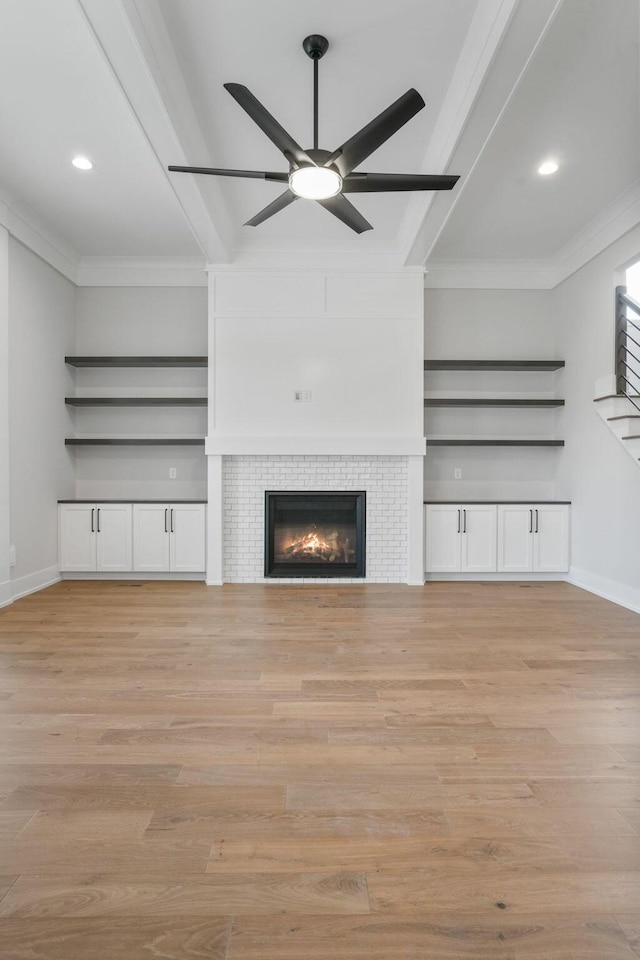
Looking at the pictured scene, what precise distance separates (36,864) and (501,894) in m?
1.21

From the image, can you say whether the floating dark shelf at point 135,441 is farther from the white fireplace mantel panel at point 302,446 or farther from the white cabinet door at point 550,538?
the white cabinet door at point 550,538

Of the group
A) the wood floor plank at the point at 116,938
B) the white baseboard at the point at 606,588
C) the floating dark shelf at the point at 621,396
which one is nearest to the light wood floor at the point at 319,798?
the wood floor plank at the point at 116,938

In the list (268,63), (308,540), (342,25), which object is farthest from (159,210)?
(308,540)

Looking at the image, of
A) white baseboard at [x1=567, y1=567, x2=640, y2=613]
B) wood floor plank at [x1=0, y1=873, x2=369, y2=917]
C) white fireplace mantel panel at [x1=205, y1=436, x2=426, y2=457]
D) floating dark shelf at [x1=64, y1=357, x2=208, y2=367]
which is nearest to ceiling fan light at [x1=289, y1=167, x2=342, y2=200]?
white fireplace mantel panel at [x1=205, y1=436, x2=426, y2=457]

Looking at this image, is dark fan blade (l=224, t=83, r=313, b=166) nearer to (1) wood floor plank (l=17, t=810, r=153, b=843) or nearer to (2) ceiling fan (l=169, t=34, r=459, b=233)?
(2) ceiling fan (l=169, t=34, r=459, b=233)

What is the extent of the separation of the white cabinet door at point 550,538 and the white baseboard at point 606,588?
172 millimetres

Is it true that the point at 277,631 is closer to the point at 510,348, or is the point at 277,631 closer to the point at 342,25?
the point at 342,25

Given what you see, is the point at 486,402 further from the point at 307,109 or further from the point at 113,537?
the point at 113,537

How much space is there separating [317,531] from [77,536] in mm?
2355

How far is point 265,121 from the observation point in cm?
233

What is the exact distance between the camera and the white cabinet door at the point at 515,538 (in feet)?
16.4

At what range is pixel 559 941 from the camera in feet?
3.73

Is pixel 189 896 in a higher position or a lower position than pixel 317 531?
lower

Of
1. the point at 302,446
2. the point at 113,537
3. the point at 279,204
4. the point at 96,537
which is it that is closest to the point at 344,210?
the point at 279,204
